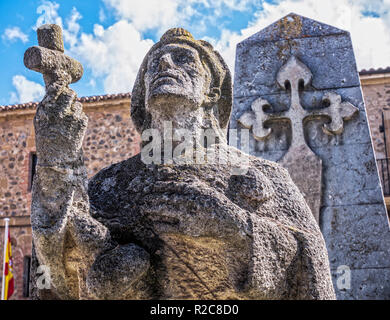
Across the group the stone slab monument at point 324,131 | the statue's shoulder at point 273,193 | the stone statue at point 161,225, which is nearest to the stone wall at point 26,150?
the stone slab monument at point 324,131

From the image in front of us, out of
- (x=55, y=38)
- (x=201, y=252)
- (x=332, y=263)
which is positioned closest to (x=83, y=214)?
(x=201, y=252)

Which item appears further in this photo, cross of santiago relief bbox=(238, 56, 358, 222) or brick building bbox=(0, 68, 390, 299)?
brick building bbox=(0, 68, 390, 299)

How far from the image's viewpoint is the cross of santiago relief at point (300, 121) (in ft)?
15.0

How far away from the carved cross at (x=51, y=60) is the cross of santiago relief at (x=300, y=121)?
2.39m

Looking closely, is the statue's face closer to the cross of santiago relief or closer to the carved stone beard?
the carved stone beard

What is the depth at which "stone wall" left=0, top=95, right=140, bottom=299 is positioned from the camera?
1529 cm

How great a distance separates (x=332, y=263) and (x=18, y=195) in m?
12.9

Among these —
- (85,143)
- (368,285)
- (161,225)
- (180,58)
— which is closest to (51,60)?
(180,58)

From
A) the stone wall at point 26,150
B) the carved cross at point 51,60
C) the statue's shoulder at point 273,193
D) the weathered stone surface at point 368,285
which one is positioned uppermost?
the stone wall at point 26,150

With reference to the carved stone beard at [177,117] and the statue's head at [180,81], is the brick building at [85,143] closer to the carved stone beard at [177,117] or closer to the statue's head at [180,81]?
the statue's head at [180,81]

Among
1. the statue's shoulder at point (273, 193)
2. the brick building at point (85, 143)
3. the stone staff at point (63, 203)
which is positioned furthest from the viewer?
the brick building at point (85, 143)

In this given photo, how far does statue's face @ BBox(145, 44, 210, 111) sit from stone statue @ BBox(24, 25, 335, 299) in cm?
1

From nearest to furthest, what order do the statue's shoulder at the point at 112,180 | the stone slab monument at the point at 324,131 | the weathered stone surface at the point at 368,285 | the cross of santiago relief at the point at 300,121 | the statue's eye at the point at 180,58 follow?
the statue's shoulder at the point at 112,180 → the statue's eye at the point at 180,58 → the weathered stone surface at the point at 368,285 → the stone slab monument at the point at 324,131 → the cross of santiago relief at the point at 300,121

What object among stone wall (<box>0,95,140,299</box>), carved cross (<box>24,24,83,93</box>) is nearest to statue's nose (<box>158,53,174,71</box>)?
carved cross (<box>24,24,83,93</box>)
